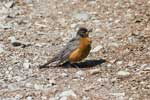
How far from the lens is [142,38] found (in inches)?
586

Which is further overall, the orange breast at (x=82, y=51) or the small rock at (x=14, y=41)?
the small rock at (x=14, y=41)

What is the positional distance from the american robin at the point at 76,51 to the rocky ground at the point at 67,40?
0.80 ft

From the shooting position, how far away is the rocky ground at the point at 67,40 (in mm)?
11945

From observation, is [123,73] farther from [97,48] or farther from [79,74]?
[97,48]

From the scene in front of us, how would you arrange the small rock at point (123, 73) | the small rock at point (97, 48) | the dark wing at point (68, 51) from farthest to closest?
the small rock at point (97, 48), the dark wing at point (68, 51), the small rock at point (123, 73)

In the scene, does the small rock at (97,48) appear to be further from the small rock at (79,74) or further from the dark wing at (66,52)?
the small rock at (79,74)

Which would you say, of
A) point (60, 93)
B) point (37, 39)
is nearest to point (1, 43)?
point (37, 39)

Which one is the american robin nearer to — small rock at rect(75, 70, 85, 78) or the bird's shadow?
the bird's shadow

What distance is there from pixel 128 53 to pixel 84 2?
5115 millimetres

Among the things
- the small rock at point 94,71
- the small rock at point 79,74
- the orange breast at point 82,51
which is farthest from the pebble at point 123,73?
the orange breast at point 82,51

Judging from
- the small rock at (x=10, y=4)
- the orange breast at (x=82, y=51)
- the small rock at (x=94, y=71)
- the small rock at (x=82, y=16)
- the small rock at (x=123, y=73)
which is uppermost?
the small rock at (x=10, y=4)

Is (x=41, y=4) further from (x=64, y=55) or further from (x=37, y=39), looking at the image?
(x=64, y=55)

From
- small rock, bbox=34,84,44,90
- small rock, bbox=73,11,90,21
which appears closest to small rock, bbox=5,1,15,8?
small rock, bbox=73,11,90,21

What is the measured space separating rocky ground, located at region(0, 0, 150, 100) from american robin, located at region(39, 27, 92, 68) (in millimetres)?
243
